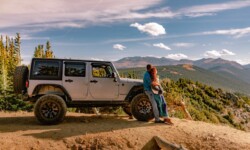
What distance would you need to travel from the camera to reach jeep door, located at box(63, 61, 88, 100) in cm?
1309

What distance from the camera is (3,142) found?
1050cm

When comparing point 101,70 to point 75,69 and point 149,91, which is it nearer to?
point 75,69

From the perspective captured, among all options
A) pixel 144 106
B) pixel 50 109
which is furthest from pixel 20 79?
pixel 144 106

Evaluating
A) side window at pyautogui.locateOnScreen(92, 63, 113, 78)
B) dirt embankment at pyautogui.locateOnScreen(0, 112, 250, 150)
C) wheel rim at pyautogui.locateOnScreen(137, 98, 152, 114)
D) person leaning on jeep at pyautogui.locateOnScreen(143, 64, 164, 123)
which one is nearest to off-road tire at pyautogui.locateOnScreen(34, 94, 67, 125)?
dirt embankment at pyautogui.locateOnScreen(0, 112, 250, 150)

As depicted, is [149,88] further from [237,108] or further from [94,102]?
[237,108]

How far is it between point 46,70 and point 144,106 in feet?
13.5

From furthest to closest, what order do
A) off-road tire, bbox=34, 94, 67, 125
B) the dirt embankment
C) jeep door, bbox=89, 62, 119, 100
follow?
jeep door, bbox=89, 62, 119, 100 → off-road tire, bbox=34, 94, 67, 125 → the dirt embankment

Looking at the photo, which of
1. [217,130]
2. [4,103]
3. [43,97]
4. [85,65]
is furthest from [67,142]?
[4,103]

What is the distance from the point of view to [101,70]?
1368 centimetres

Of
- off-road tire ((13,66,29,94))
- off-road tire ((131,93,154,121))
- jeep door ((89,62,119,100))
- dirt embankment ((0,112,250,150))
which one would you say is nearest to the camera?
dirt embankment ((0,112,250,150))

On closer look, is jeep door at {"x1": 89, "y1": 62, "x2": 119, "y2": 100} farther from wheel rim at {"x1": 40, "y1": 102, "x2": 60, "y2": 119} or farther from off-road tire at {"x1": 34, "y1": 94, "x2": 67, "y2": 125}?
wheel rim at {"x1": 40, "y1": 102, "x2": 60, "y2": 119}

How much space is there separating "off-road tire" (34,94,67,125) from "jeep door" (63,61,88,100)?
64cm

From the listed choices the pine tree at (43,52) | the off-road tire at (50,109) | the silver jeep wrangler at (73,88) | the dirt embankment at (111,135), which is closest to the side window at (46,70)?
the silver jeep wrangler at (73,88)

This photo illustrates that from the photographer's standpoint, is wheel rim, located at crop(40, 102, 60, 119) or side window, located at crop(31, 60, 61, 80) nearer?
wheel rim, located at crop(40, 102, 60, 119)
